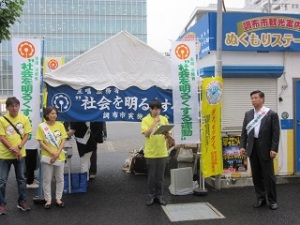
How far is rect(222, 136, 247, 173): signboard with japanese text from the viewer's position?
739 centimetres

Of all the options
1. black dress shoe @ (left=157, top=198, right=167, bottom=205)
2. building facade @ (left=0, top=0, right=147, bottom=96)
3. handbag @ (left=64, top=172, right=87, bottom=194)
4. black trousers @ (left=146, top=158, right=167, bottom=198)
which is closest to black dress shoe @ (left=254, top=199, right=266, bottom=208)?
black dress shoe @ (left=157, top=198, right=167, bottom=205)

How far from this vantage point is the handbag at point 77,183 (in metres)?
7.15

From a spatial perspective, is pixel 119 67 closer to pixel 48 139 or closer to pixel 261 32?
pixel 48 139

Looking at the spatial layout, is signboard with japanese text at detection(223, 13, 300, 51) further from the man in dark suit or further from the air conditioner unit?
the air conditioner unit

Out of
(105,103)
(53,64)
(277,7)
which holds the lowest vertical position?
(105,103)

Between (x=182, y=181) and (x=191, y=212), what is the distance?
1.16 m

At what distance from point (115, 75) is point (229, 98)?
2.49 m

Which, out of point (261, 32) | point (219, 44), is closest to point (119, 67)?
point (219, 44)

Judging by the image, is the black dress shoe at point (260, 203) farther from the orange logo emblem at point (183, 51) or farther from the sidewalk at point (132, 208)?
the orange logo emblem at point (183, 51)

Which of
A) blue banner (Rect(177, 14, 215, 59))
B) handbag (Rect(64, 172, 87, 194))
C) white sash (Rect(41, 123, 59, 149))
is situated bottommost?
handbag (Rect(64, 172, 87, 194))

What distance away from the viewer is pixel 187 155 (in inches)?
304

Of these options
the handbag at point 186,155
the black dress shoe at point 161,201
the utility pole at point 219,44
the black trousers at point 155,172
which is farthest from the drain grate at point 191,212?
the utility pole at point 219,44

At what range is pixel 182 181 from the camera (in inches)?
277

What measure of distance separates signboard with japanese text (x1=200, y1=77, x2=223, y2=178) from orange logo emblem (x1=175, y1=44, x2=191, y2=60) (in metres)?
0.59
